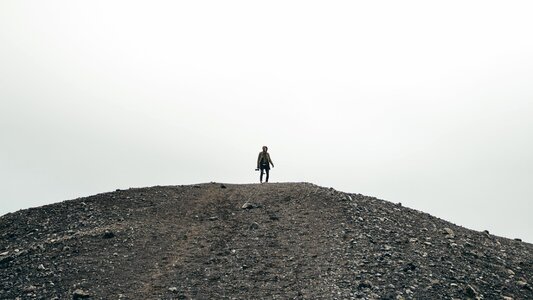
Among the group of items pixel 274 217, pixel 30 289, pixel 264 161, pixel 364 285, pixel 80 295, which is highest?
pixel 264 161

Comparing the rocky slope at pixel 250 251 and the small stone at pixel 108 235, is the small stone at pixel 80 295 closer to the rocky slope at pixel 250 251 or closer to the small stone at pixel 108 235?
the rocky slope at pixel 250 251

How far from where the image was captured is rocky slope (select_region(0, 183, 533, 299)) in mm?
19438

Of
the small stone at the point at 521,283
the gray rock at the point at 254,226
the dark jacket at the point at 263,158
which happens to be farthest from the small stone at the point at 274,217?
the small stone at the point at 521,283

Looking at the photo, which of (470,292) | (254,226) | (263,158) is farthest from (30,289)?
(263,158)

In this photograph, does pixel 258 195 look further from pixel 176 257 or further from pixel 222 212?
pixel 176 257

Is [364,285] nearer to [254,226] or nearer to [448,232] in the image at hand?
[254,226]

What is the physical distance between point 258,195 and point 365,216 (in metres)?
6.06

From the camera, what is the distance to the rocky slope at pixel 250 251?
63.8 ft

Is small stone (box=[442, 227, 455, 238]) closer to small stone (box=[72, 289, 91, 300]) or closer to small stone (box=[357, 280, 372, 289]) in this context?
small stone (box=[357, 280, 372, 289])

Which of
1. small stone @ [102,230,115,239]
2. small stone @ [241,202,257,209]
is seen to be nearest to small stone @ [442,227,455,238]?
small stone @ [241,202,257,209]

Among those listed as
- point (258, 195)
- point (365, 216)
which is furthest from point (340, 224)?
point (258, 195)

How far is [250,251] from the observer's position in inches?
867

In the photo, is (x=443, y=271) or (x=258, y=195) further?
(x=258, y=195)

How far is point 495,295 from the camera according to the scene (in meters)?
19.8
